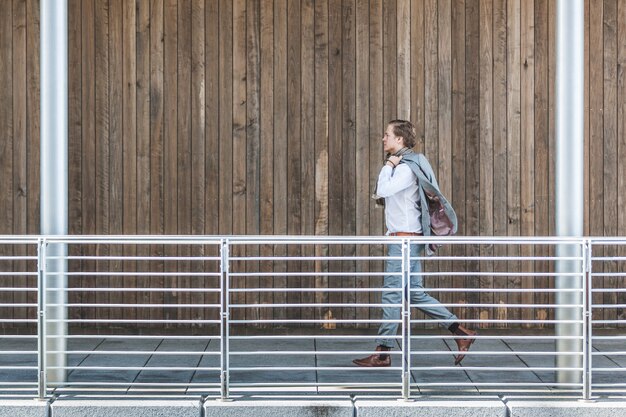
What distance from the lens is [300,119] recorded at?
26.9ft

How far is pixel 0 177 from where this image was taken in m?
8.21

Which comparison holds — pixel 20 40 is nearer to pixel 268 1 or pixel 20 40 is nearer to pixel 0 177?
pixel 0 177

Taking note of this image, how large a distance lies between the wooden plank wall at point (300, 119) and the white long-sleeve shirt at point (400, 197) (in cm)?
146

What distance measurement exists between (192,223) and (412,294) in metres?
2.39

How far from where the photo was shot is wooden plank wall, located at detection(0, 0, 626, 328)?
8148mm

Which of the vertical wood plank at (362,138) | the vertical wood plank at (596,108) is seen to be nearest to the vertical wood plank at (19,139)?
the vertical wood plank at (362,138)

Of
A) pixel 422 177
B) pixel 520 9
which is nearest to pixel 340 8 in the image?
pixel 520 9

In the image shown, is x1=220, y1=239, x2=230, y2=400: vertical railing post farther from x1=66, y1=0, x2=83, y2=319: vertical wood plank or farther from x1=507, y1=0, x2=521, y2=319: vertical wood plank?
x1=507, y1=0, x2=521, y2=319: vertical wood plank

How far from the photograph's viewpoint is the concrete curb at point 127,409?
5.73 m

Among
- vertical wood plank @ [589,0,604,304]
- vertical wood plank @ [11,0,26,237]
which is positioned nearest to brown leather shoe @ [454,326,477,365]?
vertical wood plank @ [589,0,604,304]

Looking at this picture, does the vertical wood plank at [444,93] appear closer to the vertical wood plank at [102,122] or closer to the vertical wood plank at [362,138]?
the vertical wood plank at [362,138]

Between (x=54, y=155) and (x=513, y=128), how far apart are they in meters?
4.01

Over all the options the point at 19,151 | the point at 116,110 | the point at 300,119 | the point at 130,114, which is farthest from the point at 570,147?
the point at 19,151

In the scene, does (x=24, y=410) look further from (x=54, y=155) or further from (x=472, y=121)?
(x=472, y=121)
